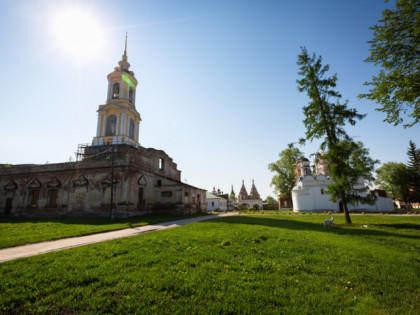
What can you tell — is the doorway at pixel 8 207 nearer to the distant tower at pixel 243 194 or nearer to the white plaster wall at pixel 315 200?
the white plaster wall at pixel 315 200

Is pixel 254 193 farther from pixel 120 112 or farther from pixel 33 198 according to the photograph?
pixel 33 198

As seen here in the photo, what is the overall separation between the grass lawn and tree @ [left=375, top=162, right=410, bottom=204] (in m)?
57.1

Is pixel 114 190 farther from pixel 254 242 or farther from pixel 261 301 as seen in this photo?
pixel 261 301

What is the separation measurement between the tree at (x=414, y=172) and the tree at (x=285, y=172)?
25609 mm

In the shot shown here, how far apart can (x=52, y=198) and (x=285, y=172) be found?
4823 centimetres

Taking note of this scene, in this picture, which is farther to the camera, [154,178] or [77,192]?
[154,178]

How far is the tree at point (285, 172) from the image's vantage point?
51750mm

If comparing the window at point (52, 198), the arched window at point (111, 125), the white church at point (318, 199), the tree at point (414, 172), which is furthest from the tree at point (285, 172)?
the window at point (52, 198)

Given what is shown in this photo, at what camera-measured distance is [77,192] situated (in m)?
23.0

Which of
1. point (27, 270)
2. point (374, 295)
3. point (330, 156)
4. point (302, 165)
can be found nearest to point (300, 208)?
point (302, 165)

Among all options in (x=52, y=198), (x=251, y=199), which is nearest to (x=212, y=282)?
(x=52, y=198)

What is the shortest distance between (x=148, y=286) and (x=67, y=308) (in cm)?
132

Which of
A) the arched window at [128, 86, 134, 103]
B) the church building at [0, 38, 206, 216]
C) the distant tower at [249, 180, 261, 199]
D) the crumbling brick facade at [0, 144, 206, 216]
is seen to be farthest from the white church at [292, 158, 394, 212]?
the arched window at [128, 86, 134, 103]

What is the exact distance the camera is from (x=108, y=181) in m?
22.0
